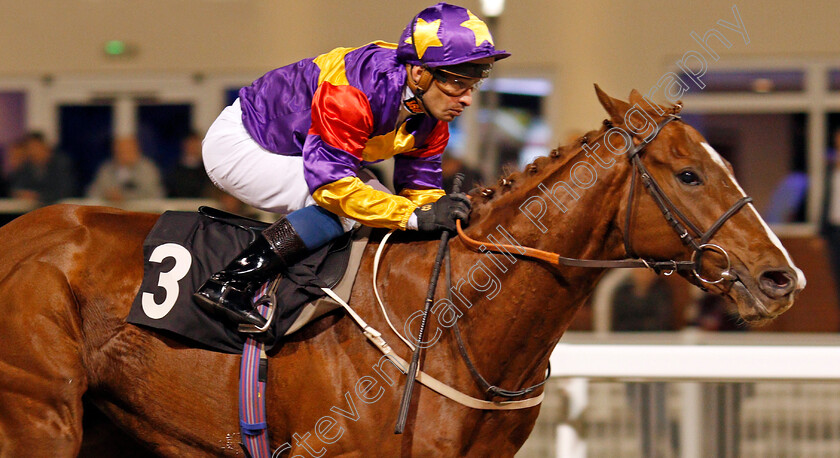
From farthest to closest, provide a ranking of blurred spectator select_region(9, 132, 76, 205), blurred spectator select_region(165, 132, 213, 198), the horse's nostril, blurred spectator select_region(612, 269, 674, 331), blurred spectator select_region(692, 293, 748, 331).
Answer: blurred spectator select_region(9, 132, 76, 205) < blurred spectator select_region(165, 132, 213, 198) < blurred spectator select_region(692, 293, 748, 331) < blurred spectator select_region(612, 269, 674, 331) < the horse's nostril

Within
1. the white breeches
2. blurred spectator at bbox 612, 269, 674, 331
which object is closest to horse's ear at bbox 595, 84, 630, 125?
the white breeches

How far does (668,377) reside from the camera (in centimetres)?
338

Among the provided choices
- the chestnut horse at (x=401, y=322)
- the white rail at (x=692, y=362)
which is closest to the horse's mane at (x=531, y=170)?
the chestnut horse at (x=401, y=322)

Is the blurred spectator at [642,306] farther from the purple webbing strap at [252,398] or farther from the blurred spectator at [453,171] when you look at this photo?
the purple webbing strap at [252,398]

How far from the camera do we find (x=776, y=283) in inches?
97.7

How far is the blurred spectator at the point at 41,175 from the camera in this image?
663 cm

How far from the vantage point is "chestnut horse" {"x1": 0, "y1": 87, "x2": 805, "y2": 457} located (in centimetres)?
264

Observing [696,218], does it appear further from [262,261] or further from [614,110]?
[262,261]

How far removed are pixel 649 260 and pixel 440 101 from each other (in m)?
0.84

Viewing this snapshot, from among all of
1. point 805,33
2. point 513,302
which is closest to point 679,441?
point 513,302

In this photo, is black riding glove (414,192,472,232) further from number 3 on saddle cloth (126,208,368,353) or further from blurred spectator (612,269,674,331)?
blurred spectator (612,269,674,331)

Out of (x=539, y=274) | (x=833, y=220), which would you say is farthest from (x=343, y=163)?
(x=833, y=220)

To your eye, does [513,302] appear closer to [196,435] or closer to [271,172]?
[271,172]

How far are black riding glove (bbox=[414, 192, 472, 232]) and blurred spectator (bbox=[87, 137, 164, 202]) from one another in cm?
446
